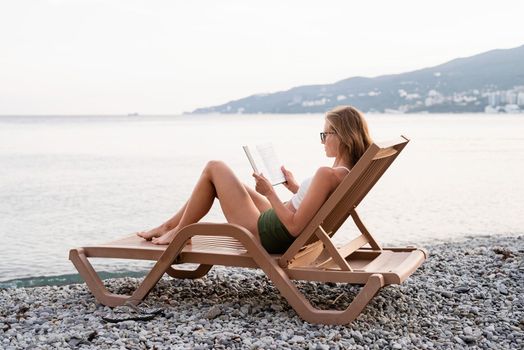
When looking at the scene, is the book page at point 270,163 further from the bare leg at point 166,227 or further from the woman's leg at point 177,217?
the bare leg at point 166,227

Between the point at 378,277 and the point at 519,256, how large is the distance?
11.6 feet

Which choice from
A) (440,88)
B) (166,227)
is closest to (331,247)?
(166,227)

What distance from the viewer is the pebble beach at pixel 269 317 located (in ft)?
15.3

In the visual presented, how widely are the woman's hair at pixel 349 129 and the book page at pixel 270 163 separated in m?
0.47

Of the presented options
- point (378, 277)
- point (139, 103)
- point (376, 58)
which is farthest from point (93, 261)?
point (139, 103)

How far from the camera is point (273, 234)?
5.14 m

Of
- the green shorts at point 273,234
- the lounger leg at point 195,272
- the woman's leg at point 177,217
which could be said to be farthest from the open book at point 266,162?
the lounger leg at point 195,272

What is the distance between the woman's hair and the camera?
200 inches

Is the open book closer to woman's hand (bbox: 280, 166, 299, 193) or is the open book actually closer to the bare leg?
woman's hand (bbox: 280, 166, 299, 193)

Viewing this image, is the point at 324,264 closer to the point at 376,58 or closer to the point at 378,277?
the point at 378,277

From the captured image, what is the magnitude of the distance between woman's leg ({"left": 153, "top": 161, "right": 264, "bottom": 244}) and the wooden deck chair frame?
0.20 meters

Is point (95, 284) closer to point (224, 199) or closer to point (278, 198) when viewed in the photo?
point (224, 199)

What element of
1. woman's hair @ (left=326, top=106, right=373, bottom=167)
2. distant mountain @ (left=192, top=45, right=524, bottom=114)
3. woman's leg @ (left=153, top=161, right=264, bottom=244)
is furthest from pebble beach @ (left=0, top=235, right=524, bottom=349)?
distant mountain @ (left=192, top=45, right=524, bottom=114)

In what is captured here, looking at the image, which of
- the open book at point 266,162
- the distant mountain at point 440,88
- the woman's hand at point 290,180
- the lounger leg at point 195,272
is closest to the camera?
the open book at point 266,162
